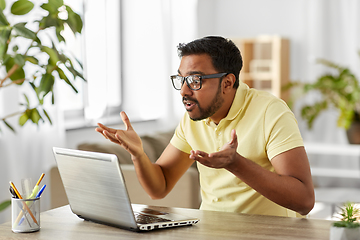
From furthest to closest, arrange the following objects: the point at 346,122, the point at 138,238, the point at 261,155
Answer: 1. the point at 346,122
2. the point at 261,155
3. the point at 138,238

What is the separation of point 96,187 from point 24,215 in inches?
7.6

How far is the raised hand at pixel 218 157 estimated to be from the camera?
1.14 metres


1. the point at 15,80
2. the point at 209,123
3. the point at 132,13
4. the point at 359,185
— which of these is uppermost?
→ the point at 132,13

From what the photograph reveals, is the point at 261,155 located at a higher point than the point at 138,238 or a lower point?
higher

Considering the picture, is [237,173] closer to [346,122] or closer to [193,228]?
[193,228]

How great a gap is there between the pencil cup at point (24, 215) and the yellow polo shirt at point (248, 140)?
0.64 m

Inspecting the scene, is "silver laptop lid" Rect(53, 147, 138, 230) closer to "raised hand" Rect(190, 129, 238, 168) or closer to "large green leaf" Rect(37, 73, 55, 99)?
"raised hand" Rect(190, 129, 238, 168)

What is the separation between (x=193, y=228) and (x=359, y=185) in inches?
157

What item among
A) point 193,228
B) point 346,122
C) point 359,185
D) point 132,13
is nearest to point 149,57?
point 132,13

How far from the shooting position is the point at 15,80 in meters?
A: 1.74

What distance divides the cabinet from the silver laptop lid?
3609 millimetres

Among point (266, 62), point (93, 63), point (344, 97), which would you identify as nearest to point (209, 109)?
point (93, 63)

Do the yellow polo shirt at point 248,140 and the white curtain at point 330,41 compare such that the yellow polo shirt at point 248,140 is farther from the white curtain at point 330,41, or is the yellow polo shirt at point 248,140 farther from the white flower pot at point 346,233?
the white curtain at point 330,41

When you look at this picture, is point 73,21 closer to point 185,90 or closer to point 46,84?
point 46,84
